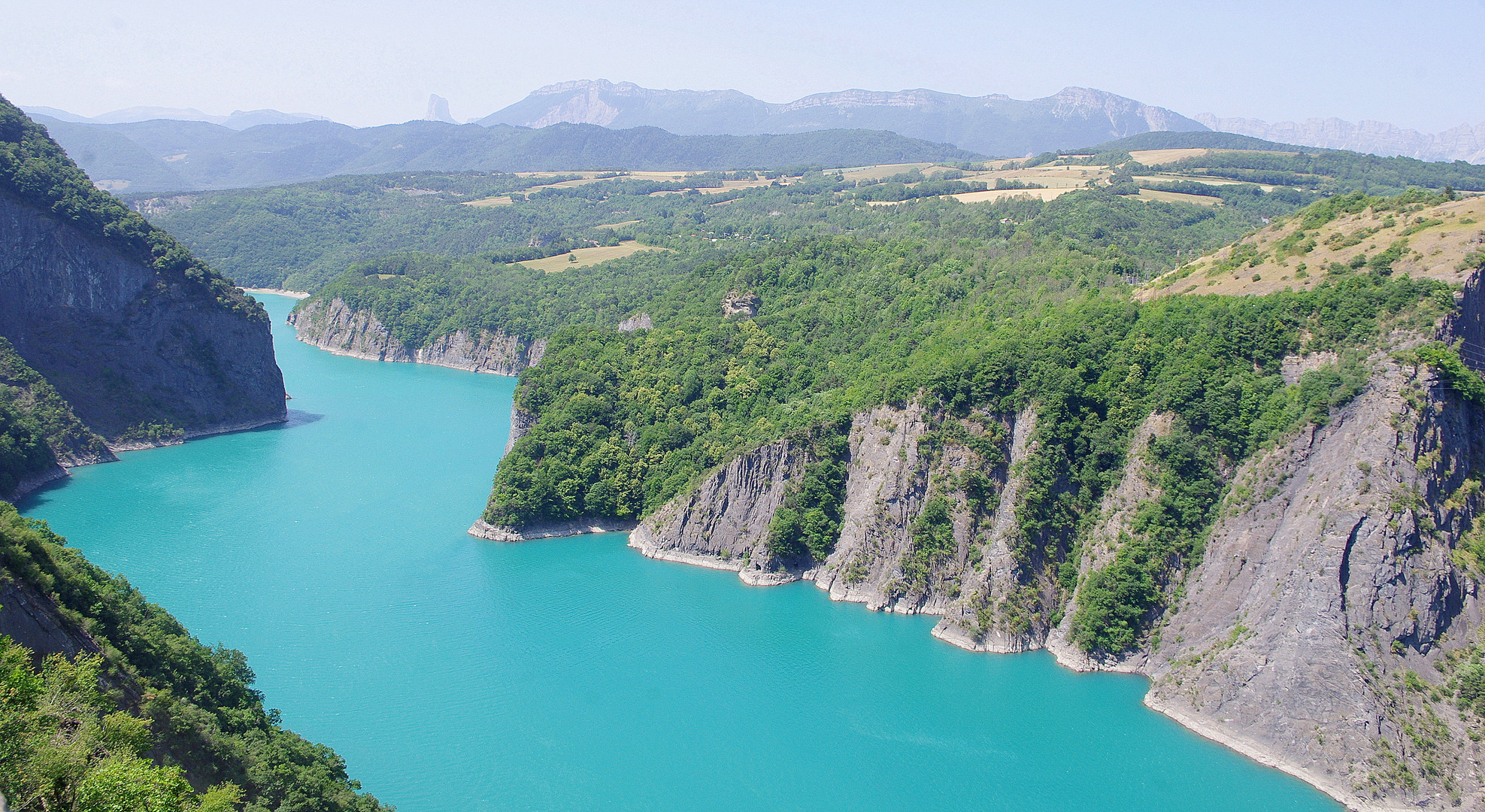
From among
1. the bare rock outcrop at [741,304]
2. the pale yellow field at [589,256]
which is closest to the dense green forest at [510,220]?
the pale yellow field at [589,256]

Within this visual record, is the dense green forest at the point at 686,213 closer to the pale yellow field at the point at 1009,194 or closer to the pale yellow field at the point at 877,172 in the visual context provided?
the pale yellow field at the point at 877,172

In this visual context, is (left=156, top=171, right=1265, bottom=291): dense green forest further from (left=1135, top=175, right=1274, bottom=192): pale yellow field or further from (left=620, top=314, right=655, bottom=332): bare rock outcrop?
(left=620, top=314, right=655, bottom=332): bare rock outcrop

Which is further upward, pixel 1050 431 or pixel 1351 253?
pixel 1351 253

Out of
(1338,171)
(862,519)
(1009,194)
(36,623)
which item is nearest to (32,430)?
(36,623)

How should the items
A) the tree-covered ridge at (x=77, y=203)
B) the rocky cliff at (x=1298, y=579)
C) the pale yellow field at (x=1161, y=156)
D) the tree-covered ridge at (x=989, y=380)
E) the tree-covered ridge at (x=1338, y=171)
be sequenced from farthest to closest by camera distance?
the pale yellow field at (x=1161, y=156) → the tree-covered ridge at (x=1338, y=171) → the tree-covered ridge at (x=77, y=203) → the tree-covered ridge at (x=989, y=380) → the rocky cliff at (x=1298, y=579)

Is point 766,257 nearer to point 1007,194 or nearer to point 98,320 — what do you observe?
point 1007,194
